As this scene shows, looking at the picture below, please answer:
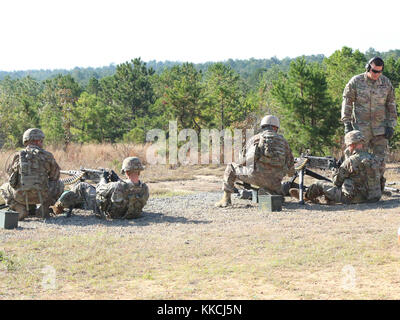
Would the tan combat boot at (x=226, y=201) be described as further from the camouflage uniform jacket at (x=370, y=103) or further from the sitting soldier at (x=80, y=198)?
the camouflage uniform jacket at (x=370, y=103)

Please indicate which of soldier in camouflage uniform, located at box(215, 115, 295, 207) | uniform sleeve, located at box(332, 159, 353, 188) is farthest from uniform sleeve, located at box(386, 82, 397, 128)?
soldier in camouflage uniform, located at box(215, 115, 295, 207)

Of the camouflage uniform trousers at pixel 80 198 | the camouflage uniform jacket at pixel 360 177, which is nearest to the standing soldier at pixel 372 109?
the camouflage uniform jacket at pixel 360 177

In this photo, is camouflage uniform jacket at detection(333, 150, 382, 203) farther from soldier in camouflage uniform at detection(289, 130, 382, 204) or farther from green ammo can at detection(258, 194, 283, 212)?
green ammo can at detection(258, 194, 283, 212)

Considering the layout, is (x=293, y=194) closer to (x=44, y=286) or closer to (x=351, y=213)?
(x=351, y=213)

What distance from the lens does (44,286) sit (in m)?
5.00

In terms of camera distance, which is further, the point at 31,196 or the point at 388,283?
the point at 31,196

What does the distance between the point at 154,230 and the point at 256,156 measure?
2518mm

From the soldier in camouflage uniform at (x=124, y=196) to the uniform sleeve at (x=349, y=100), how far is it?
4.30 m

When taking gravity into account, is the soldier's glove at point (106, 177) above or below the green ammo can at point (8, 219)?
above

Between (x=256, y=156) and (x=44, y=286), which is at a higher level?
(x=256, y=156)

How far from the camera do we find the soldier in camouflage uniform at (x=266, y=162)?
9.23 meters

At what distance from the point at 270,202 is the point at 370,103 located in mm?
3157

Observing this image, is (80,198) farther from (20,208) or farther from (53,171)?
(20,208)
